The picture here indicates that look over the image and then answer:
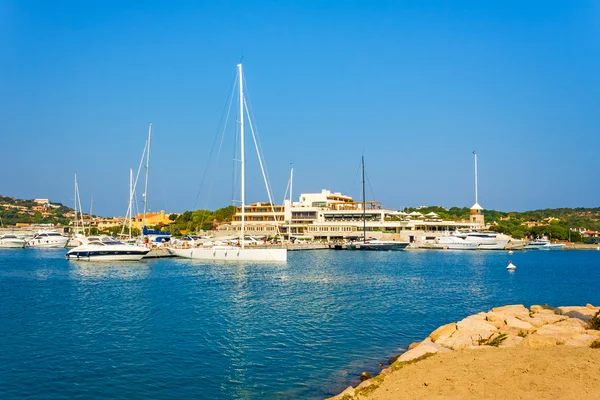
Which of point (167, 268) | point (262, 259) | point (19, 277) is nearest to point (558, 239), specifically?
point (262, 259)

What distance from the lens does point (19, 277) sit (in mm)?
44219

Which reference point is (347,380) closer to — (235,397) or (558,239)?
(235,397)

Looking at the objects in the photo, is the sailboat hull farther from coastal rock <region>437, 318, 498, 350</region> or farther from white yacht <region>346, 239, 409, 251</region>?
coastal rock <region>437, 318, 498, 350</region>

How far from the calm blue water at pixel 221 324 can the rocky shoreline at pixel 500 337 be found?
6.69 ft

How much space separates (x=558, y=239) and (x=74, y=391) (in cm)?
→ 12212

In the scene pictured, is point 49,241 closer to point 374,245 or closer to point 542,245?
point 374,245

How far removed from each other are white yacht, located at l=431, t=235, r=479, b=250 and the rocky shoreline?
76480mm

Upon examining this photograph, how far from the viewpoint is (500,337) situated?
16.3m

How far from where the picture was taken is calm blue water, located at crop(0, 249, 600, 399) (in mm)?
16062

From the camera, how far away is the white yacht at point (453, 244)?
94.8 m

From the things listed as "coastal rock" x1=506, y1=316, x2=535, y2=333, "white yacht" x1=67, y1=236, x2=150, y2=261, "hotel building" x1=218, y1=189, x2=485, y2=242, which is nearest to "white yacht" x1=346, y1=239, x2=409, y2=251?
"hotel building" x1=218, y1=189, x2=485, y2=242

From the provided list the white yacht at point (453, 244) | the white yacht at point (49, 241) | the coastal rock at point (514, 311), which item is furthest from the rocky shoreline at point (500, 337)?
the white yacht at point (49, 241)

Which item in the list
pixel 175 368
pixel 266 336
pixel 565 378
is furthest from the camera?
pixel 266 336

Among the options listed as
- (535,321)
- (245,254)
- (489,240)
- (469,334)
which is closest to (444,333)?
(469,334)
